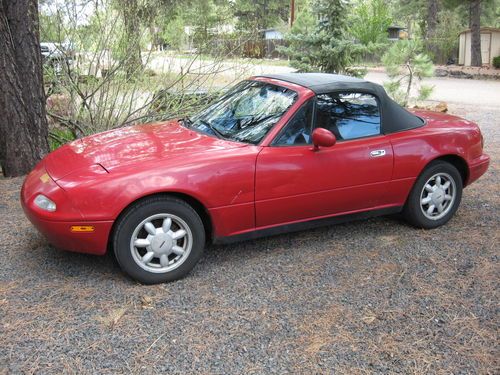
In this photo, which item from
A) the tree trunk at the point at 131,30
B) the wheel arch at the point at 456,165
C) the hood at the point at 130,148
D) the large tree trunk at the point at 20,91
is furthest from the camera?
the tree trunk at the point at 131,30

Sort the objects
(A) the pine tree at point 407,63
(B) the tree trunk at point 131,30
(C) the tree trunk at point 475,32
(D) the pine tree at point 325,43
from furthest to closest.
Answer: (C) the tree trunk at point 475,32
(A) the pine tree at point 407,63
(D) the pine tree at point 325,43
(B) the tree trunk at point 131,30

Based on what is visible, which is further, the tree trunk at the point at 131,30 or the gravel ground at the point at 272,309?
the tree trunk at the point at 131,30

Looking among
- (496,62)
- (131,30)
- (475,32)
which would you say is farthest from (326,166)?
(475,32)

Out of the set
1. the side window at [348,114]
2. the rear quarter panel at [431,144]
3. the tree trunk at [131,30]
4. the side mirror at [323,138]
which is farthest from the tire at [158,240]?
the tree trunk at [131,30]

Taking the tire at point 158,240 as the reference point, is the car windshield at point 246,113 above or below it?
above

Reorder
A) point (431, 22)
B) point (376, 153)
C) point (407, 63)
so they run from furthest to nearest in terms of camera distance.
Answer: point (431, 22) → point (407, 63) → point (376, 153)

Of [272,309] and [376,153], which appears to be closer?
[272,309]

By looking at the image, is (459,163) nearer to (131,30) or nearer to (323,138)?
(323,138)

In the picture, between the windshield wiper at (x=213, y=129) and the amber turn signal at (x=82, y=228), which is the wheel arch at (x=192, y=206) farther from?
the windshield wiper at (x=213, y=129)

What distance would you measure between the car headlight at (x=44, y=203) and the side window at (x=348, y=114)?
210cm

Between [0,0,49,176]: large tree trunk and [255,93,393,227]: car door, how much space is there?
3.63m

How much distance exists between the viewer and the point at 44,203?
11.4 feet

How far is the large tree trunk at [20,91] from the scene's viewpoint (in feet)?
19.1

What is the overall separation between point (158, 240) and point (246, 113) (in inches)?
54.6
